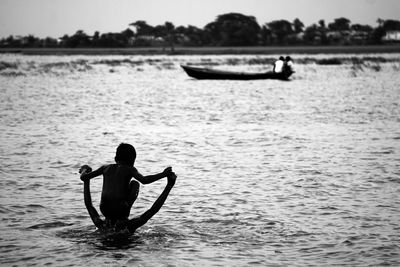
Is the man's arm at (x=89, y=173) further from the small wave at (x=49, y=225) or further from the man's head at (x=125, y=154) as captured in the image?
the small wave at (x=49, y=225)

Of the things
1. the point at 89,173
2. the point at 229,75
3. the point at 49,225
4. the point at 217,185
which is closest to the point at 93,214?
the point at 89,173

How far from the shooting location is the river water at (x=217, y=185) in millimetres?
7504

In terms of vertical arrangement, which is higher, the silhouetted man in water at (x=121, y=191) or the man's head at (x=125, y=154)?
the man's head at (x=125, y=154)

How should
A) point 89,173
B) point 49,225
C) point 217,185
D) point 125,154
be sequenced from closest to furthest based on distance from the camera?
1. point 125,154
2. point 89,173
3. point 49,225
4. point 217,185

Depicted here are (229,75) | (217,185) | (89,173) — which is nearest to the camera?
(89,173)

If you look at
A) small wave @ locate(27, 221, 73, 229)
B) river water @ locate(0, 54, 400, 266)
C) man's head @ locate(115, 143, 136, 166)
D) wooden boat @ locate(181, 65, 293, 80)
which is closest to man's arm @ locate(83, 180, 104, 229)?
river water @ locate(0, 54, 400, 266)

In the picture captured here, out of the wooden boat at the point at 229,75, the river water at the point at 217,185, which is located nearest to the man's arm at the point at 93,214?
the river water at the point at 217,185

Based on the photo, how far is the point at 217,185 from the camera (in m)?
10.9

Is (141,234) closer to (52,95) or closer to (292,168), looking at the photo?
(292,168)

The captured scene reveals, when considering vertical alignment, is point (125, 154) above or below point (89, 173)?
above

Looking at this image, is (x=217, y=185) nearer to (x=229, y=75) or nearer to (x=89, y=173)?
(x=89, y=173)

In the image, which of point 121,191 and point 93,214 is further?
point 93,214

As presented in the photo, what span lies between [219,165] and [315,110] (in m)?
11.8

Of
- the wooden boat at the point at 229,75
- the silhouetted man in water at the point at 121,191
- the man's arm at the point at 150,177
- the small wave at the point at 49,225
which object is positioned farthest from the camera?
the wooden boat at the point at 229,75
